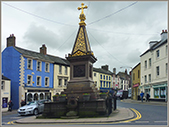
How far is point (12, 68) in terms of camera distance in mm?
32469

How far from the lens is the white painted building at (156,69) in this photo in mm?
27841

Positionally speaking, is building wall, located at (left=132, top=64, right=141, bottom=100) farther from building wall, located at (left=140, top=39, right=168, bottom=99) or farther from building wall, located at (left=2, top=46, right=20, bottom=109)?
building wall, located at (left=2, top=46, right=20, bottom=109)

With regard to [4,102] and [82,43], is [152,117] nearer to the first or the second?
[82,43]

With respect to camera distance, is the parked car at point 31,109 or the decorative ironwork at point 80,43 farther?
the parked car at point 31,109

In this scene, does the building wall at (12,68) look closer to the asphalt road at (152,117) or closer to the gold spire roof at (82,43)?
the gold spire roof at (82,43)

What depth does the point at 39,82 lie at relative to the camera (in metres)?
35.5

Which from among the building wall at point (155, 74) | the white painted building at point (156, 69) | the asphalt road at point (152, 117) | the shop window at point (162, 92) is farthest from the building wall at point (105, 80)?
the asphalt road at point (152, 117)

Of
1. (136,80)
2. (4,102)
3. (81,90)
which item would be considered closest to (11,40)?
(4,102)

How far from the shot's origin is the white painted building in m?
27.8

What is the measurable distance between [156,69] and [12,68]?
75.7 ft

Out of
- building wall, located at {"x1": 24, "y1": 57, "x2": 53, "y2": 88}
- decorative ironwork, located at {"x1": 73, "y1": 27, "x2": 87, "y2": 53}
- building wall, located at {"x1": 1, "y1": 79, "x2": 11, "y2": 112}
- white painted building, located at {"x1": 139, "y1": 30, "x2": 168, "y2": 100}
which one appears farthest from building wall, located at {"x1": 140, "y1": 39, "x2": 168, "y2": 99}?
building wall, located at {"x1": 1, "y1": 79, "x2": 11, "y2": 112}

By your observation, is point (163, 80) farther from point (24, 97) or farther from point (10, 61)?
point (10, 61)

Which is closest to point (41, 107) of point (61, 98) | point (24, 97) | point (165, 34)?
point (61, 98)

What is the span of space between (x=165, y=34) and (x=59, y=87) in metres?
21.9
